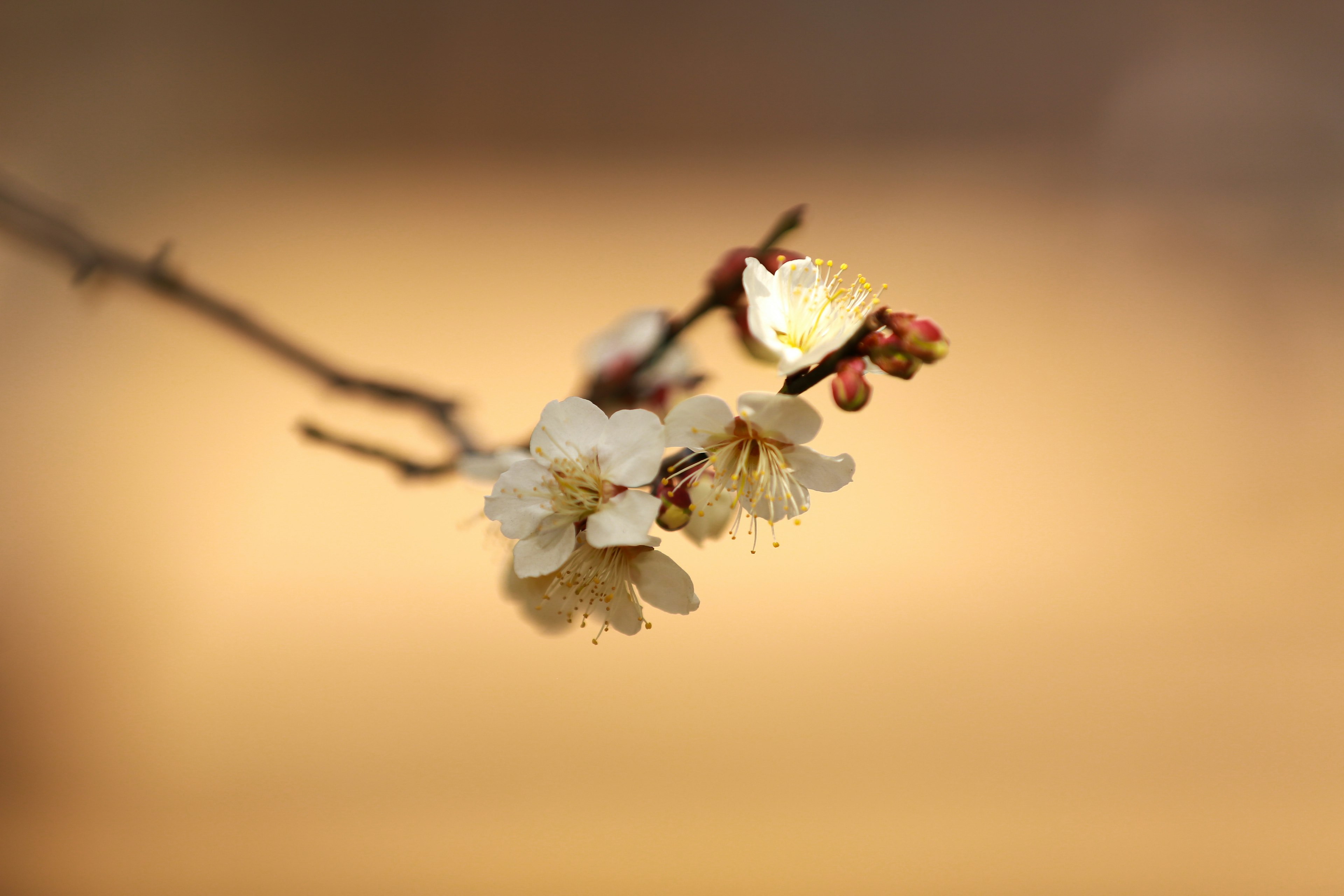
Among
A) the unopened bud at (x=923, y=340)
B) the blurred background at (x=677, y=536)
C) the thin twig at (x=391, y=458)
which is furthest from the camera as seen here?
the blurred background at (x=677, y=536)

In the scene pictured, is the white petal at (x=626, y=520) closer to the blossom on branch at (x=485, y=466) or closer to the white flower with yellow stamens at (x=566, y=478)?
the white flower with yellow stamens at (x=566, y=478)

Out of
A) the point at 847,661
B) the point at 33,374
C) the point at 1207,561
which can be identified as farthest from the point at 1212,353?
the point at 33,374

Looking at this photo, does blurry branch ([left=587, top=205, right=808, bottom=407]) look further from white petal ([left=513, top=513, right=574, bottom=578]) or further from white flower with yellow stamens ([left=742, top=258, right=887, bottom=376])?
white petal ([left=513, top=513, right=574, bottom=578])

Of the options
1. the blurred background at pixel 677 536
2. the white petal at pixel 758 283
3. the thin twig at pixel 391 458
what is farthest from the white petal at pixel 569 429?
the blurred background at pixel 677 536

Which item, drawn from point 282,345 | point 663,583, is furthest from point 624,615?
point 282,345

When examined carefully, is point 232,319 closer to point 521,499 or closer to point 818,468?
point 521,499

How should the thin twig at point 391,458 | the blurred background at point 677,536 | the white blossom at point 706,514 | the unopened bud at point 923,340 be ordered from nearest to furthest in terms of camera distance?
the unopened bud at point 923,340 < the white blossom at point 706,514 < the thin twig at point 391,458 < the blurred background at point 677,536

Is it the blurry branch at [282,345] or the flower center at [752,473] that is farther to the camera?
the blurry branch at [282,345]
